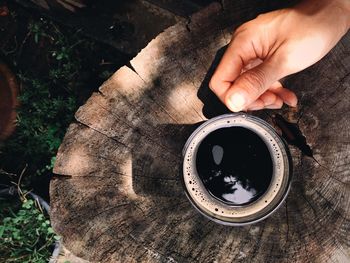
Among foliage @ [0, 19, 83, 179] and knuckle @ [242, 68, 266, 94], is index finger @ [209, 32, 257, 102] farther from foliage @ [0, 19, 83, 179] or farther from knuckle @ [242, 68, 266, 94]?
foliage @ [0, 19, 83, 179]

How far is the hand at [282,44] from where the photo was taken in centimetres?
212

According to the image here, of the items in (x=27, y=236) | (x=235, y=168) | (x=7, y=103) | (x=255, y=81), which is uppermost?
(x=7, y=103)

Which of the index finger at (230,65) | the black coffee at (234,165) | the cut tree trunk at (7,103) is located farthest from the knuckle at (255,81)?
the cut tree trunk at (7,103)

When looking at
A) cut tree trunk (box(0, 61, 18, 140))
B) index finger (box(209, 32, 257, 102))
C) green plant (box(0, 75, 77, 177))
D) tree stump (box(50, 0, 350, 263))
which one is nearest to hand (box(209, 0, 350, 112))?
index finger (box(209, 32, 257, 102))

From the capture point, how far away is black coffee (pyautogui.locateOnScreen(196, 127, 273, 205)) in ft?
6.77

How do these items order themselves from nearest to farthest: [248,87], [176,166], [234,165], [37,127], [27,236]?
[248,87], [234,165], [176,166], [27,236], [37,127]

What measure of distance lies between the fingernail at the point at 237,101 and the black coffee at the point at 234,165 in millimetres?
161

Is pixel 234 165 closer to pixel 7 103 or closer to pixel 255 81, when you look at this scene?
pixel 255 81

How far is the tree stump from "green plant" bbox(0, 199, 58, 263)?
97 centimetres

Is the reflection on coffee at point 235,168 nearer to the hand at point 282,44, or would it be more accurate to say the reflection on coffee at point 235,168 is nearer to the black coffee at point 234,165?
the black coffee at point 234,165

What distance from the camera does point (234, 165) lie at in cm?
209

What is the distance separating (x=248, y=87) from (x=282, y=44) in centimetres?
36

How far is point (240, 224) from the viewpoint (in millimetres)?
1973

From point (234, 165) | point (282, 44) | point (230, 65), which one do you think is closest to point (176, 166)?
point (234, 165)
